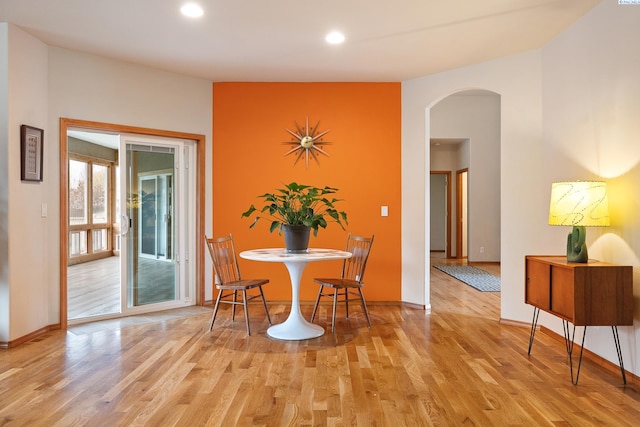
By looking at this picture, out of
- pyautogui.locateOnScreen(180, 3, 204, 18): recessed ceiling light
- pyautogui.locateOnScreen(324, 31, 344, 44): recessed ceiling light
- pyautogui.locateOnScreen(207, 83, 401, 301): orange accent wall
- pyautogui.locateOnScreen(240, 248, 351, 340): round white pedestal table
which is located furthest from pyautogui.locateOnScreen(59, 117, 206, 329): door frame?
pyautogui.locateOnScreen(324, 31, 344, 44): recessed ceiling light

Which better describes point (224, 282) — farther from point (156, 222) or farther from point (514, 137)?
point (514, 137)

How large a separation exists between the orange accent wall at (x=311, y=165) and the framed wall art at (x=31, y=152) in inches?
70.4

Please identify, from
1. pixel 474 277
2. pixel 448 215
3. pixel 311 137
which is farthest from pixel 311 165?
pixel 448 215

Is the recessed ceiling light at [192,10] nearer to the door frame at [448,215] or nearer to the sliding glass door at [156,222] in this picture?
the sliding glass door at [156,222]

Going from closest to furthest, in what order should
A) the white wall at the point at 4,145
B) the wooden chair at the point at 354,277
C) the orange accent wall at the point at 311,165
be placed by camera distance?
the white wall at the point at 4,145, the wooden chair at the point at 354,277, the orange accent wall at the point at 311,165

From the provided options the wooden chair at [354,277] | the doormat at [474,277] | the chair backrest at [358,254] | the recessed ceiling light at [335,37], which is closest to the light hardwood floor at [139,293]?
the wooden chair at [354,277]

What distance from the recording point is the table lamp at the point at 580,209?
306 cm

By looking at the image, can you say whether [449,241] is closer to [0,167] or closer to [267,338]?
[267,338]

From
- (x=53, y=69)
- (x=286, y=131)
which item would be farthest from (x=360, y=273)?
(x=53, y=69)

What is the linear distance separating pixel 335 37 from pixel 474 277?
15.9 feet

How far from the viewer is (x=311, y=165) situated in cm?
536

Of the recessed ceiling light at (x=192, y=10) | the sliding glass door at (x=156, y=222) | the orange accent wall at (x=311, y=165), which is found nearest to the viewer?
the recessed ceiling light at (x=192, y=10)

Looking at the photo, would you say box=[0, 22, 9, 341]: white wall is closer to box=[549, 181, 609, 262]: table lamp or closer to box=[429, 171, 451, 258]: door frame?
box=[549, 181, 609, 262]: table lamp

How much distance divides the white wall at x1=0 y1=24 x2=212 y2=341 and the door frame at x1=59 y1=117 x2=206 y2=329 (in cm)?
4
